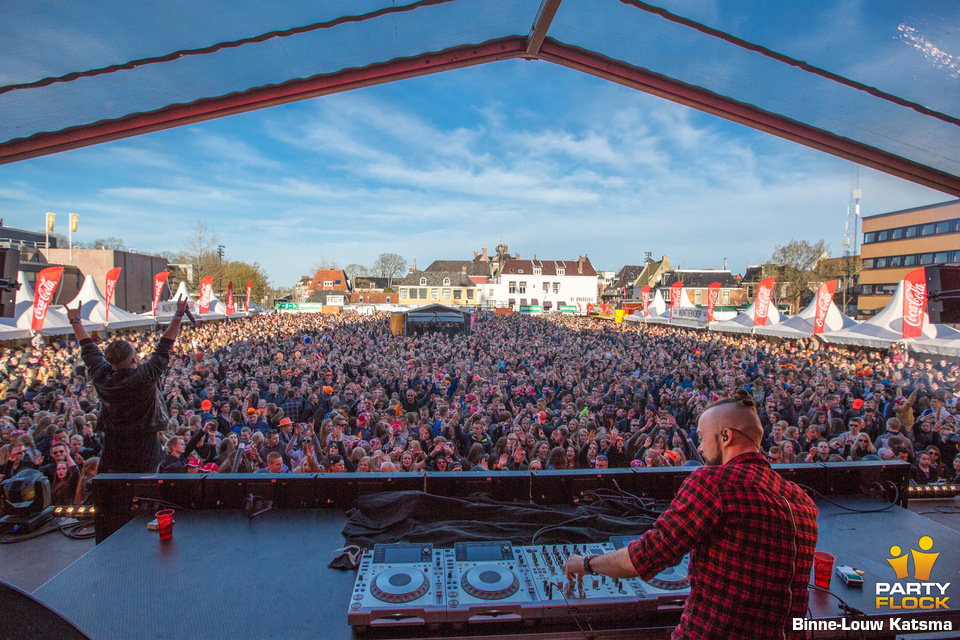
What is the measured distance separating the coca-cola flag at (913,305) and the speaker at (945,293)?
7050mm

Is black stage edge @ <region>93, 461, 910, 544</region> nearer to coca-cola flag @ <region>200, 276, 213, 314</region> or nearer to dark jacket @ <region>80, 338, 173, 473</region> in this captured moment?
dark jacket @ <region>80, 338, 173, 473</region>

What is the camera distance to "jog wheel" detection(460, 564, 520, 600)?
5.51 ft

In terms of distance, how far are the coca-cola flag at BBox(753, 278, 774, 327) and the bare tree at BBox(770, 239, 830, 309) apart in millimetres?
23708

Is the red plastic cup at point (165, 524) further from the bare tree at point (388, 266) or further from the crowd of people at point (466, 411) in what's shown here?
the bare tree at point (388, 266)

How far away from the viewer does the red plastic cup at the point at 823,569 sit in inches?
71.3

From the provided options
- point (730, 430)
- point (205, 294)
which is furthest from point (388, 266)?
point (730, 430)

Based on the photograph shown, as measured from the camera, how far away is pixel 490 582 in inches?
68.4

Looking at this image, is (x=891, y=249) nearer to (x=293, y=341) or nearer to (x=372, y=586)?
(x=293, y=341)

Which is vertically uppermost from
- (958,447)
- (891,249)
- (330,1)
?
(891,249)

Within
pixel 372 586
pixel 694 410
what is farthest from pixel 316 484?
pixel 694 410

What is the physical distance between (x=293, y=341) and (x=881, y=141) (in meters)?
18.3

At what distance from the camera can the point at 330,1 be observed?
1.98 metres

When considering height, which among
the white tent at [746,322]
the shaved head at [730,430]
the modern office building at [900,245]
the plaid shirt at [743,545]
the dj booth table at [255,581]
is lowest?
the dj booth table at [255,581]

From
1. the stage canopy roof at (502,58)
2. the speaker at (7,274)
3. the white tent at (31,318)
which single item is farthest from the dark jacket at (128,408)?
the white tent at (31,318)
